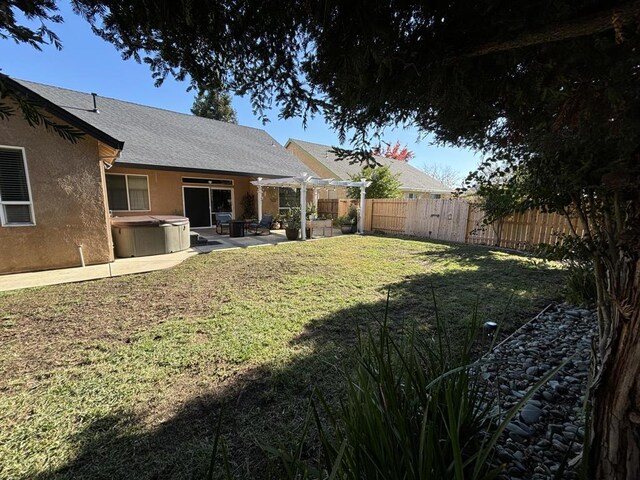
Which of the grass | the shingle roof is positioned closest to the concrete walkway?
the grass

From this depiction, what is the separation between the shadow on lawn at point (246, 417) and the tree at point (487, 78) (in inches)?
25.7

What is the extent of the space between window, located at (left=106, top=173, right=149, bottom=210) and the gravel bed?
44.2 ft

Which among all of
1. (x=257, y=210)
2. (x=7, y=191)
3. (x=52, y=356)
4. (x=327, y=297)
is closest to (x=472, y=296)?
(x=327, y=297)

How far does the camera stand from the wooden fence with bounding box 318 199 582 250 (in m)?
9.67

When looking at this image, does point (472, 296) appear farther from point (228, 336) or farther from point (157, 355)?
point (157, 355)

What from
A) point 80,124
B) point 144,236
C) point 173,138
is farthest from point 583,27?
point 173,138

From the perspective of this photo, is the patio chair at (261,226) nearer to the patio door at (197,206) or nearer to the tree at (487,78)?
the patio door at (197,206)

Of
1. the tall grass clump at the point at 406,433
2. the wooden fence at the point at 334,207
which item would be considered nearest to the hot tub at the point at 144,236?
the tall grass clump at the point at 406,433

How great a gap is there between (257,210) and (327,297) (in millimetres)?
11475

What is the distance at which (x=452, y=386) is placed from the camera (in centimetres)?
152

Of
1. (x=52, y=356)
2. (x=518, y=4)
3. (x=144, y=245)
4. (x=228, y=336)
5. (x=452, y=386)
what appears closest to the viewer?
(x=518, y=4)

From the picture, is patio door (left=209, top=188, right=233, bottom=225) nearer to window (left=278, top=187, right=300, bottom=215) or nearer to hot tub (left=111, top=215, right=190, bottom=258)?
window (left=278, top=187, right=300, bottom=215)

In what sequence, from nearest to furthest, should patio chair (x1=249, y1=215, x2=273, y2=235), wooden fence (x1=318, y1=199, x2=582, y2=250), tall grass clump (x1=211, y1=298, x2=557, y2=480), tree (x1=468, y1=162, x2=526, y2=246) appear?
tall grass clump (x1=211, y1=298, x2=557, y2=480) < tree (x1=468, y1=162, x2=526, y2=246) < wooden fence (x1=318, y1=199, x2=582, y2=250) < patio chair (x1=249, y1=215, x2=273, y2=235)

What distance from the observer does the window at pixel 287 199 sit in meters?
17.1
